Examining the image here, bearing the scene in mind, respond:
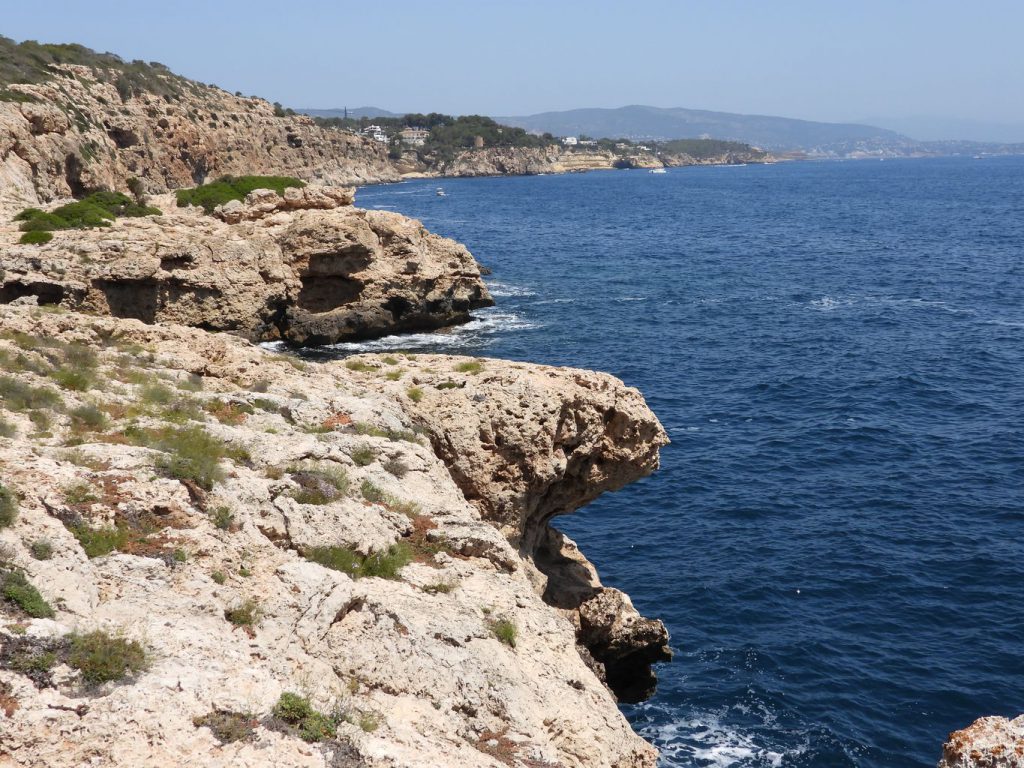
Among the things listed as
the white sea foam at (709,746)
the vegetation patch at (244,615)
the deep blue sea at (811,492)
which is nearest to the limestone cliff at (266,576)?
the vegetation patch at (244,615)

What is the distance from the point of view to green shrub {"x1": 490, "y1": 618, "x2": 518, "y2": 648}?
12609 millimetres

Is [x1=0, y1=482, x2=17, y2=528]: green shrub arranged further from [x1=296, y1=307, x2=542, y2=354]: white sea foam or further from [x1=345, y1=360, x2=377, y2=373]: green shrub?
[x1=296, y1=307, x2=542, y2=354]: white sea foam

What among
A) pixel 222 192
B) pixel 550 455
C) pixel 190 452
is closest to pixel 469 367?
pixel 550 455

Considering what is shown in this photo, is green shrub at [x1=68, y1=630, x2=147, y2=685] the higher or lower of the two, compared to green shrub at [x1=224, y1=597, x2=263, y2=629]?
higher

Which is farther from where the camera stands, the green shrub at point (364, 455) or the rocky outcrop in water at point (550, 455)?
the rocky outcrop in water at point (550, 455)

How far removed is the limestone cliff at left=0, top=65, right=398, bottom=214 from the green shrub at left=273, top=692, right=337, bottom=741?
47016 millimetres

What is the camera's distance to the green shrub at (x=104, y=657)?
866cm

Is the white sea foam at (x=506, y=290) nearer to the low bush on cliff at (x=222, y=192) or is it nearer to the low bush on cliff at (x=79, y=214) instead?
the low bush on cliff at (x=222, y=192)

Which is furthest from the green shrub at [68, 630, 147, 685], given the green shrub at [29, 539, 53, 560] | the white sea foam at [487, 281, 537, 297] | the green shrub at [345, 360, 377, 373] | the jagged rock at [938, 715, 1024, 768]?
the white sea foam at [487, 281, 537, 297]

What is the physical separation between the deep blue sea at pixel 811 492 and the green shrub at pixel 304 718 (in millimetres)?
14618

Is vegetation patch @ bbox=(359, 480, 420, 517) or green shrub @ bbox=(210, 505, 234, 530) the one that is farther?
vegetation patch @ bbox=(359, 480, 420, 517)

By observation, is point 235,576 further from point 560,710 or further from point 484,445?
Result: point 484,445

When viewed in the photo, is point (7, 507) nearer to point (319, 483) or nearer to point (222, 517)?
point (222, 517)

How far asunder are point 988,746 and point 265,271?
4513cm
